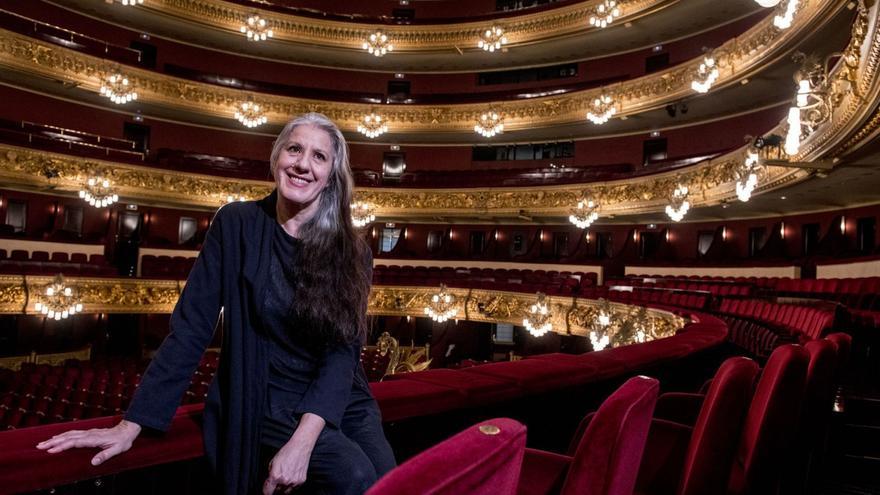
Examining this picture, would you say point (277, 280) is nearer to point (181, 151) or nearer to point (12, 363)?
point (12, 363)

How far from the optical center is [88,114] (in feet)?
→ 58.0

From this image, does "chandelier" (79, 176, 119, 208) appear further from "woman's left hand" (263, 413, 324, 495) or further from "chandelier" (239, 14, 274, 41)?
"woman's left hand" (263, 413, 324, 495)

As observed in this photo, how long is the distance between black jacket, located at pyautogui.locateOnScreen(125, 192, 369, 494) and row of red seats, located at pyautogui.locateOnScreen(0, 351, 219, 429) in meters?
5.47

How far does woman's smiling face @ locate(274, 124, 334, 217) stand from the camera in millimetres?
1489

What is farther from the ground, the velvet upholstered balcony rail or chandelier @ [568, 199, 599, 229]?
chandelier @ [568, 199, 599, 229]

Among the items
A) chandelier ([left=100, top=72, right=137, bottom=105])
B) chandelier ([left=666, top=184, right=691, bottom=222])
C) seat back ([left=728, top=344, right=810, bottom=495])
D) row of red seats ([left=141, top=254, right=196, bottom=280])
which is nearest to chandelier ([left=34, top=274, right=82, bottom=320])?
row of red seats ([left=141, top=254, right=196, bottom=280])

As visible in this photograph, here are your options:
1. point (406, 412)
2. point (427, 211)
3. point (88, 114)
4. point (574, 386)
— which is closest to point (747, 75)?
point (427, 211)

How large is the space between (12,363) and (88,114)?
7.84 meters

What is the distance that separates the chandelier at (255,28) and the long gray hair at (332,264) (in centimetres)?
1985

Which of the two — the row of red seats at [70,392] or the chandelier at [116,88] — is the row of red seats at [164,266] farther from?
the chandelier at [116,88]

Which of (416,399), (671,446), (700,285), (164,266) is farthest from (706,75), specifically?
(164,266)

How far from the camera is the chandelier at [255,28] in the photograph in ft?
63.3

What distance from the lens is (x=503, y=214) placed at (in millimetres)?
18562

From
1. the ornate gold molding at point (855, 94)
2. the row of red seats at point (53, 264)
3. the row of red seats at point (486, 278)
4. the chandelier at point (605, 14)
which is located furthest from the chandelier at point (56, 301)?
the chandelier at point (605, 14)
